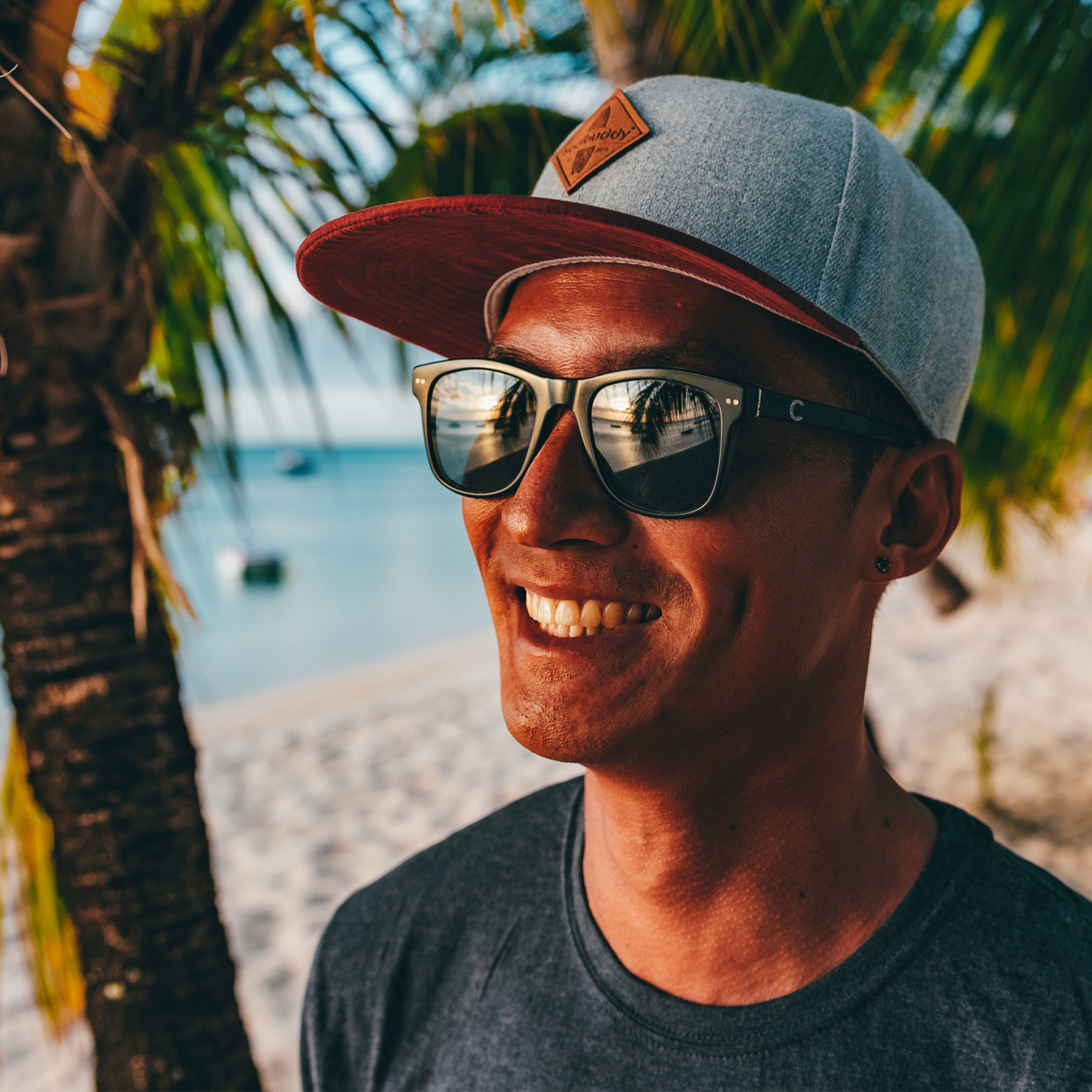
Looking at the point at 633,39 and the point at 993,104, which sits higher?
the point at 633,39

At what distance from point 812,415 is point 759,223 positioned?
0.83ft

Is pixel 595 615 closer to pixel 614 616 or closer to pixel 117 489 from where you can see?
pixel 614 616

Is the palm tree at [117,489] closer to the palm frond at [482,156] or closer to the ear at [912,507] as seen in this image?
the palm frond at [482,156]

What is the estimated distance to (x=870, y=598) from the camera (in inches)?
48.2

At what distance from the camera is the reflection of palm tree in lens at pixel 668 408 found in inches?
40.4

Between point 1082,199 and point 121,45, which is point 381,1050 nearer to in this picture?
point 121,45

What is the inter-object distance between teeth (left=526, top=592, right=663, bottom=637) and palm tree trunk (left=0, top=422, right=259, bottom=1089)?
0.92m

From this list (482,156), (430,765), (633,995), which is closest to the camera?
(633,995)

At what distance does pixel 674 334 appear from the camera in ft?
3.45

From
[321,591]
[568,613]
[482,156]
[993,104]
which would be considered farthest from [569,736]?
[321,591]

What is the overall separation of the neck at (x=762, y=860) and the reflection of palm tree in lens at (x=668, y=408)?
0.41 m

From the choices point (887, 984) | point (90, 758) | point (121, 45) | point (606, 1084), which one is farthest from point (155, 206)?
point (887, 984)

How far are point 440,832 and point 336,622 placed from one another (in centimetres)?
1244

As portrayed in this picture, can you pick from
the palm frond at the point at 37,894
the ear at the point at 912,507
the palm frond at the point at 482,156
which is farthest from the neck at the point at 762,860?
the palm frond at the point at 482,156
